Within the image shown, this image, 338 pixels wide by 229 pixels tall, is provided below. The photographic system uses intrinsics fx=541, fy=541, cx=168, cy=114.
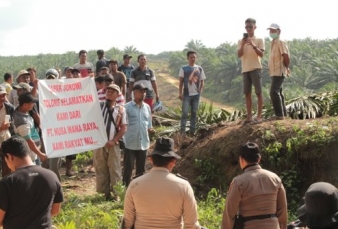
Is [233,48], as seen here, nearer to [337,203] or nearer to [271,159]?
[271,159]

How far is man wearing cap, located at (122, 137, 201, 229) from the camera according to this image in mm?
4145

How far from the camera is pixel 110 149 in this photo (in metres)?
8.05

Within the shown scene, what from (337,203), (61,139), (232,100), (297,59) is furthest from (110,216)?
(297,59)

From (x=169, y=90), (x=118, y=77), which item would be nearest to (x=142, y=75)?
(x=118, y=77)

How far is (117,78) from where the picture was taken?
431 inches

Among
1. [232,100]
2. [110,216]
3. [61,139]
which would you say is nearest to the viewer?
[110,216]

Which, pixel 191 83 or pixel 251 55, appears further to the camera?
pixel 191 83

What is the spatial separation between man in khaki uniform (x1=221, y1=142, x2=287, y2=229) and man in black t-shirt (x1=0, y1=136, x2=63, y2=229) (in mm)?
1521

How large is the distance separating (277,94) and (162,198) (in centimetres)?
Answer: 525

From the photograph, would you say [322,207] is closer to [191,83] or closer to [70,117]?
[70,117]

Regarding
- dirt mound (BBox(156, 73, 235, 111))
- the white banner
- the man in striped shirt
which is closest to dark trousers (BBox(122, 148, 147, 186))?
the white banner

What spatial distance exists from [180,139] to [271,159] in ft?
8.80

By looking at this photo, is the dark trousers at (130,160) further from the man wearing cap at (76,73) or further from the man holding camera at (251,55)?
the man wearing cap at (76,73)

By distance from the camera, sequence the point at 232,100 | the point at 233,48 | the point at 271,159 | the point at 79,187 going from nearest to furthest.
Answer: the point at 271,159 → the point at 79,187 → the point at 232,100 → the point at 233,48
